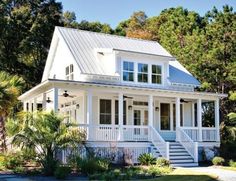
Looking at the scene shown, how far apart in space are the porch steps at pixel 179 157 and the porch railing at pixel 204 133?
65.9 inches

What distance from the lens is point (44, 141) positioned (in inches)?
759

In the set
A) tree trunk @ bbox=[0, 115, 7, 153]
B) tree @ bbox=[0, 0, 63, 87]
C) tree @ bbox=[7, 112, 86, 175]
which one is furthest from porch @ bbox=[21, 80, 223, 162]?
tree @ bbox=[0, 0, 63, 87]

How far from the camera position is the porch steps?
80.7 ft

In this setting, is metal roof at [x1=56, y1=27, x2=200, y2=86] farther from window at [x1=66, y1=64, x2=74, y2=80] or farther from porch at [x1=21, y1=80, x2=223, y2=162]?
porch at [x1=21, y1=80, x2=223, y2=162]

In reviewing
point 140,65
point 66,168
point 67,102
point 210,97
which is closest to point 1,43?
point 67,102

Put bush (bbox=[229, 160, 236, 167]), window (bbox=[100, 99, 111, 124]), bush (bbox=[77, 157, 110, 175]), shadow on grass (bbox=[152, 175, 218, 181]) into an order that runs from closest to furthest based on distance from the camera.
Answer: shadow on grass (bbox=[152, 175, 218, 181]) < bush (bbox=[77, 157, 110, 175]) < bush (bbox=[229, 160, 236, 167]) < window (bbox=[100, 99, 111, 124])

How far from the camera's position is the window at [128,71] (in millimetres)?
27766

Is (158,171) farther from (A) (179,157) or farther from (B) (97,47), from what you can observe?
(B) (97,47)

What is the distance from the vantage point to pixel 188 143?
26281 mm

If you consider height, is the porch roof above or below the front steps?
above

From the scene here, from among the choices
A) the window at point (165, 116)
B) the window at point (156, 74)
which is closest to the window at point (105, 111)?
the window at point (156, 74)

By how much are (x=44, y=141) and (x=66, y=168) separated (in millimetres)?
2146

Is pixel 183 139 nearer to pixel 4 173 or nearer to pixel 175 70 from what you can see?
pixel 175 70

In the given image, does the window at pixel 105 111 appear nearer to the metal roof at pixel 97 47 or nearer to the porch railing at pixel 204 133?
the metal roof at pixel 97 47
